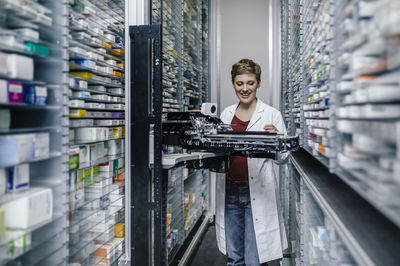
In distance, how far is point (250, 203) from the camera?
2.10m

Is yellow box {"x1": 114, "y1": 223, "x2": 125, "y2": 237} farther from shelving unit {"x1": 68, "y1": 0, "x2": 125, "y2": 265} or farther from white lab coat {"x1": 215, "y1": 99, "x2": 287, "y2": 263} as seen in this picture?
white lab coat {"x1": 215, "y1": 99, "x2": 287, "y2": 263}

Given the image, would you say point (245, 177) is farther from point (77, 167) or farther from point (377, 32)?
point (377, 32)

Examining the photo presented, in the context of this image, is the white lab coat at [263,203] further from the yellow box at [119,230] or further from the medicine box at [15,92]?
the medicine box at [15,92]

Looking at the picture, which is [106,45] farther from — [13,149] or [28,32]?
[13,149]

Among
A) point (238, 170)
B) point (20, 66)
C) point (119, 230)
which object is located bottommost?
point (119, 230)

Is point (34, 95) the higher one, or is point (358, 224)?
point (34, 95)

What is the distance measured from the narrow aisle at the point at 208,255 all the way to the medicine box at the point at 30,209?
2.09 metres

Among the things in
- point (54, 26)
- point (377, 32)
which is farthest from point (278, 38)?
point (377, 32)

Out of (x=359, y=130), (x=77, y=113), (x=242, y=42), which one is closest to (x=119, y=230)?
(x=77, y=113)

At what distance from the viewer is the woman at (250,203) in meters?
2.08

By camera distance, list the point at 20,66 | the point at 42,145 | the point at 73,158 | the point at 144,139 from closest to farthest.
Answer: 1. the point at 20,66
2. the point at 42,145
3. the point at 73,158
4. the point at 144,139

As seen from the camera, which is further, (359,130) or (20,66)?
(20,66)

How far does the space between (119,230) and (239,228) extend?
0.85m

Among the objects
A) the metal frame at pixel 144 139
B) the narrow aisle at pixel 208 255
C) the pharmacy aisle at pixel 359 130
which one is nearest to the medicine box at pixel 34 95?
the metal frame at pixel 144 139
